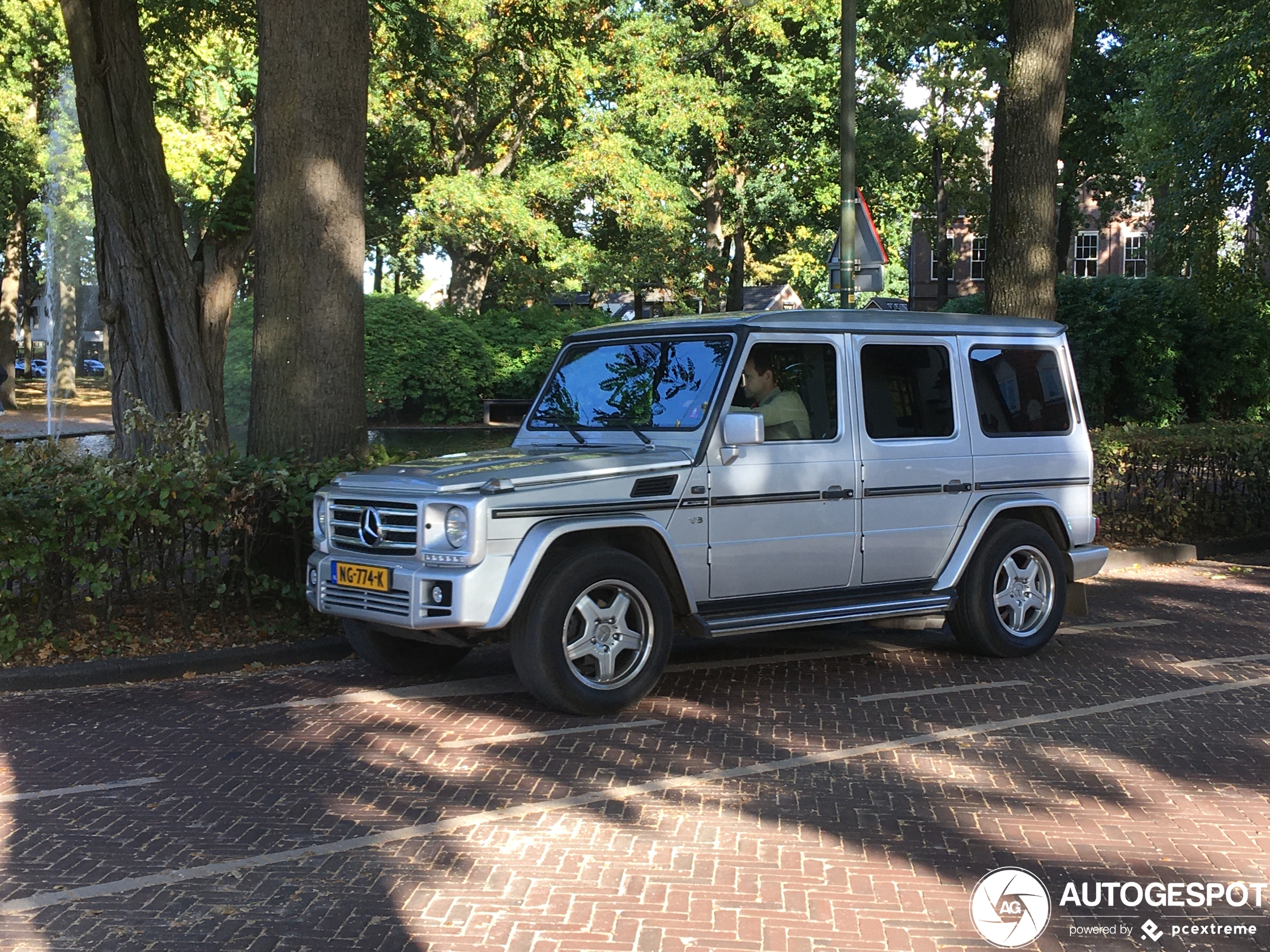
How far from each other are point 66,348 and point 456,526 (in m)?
47.4

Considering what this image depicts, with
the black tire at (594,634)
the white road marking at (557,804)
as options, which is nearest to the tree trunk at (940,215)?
the white road marking at (557,804)

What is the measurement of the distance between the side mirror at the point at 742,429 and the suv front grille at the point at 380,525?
5.81 ft

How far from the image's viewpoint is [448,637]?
6.76m

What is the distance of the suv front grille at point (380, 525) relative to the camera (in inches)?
255

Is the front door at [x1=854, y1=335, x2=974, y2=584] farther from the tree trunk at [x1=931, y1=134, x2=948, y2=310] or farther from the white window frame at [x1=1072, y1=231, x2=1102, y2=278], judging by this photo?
the white window frame at [x1=1072, y1=231, x2=1102, y2=278]

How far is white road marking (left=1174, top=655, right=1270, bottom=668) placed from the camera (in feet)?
26.8

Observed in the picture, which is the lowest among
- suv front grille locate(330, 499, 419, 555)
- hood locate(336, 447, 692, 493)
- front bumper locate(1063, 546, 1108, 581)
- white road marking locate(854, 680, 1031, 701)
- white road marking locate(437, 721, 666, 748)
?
white road marking locate(854, 680, 1031, 701)

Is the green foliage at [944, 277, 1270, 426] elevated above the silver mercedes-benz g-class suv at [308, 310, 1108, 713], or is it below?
above

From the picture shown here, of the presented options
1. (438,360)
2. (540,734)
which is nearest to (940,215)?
(438,360)

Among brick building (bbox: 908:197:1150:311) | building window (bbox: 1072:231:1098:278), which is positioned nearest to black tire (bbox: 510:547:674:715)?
brick building (bbox: 908:197:1150:311)

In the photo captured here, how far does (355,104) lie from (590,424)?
11.5 feet

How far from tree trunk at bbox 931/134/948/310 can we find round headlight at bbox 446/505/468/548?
94.4 ft

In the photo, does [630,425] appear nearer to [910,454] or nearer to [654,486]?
[654,486]

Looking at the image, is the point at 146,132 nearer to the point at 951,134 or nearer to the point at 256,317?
the point at 256,317
